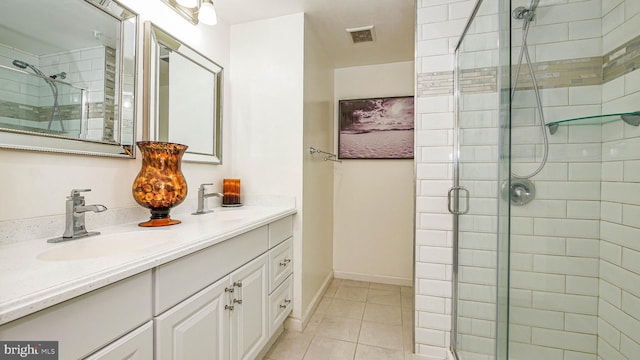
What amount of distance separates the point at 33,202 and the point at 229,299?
798 mm

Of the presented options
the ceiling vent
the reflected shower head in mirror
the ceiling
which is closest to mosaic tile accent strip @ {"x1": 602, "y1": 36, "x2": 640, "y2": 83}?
the ceiling

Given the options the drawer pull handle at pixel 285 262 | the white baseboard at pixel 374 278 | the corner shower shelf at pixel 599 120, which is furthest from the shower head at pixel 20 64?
the white baseboard at pixel 374 278

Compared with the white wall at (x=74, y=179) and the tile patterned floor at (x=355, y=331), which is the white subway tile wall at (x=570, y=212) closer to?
the tile patterned floor at (x=355, y=331)

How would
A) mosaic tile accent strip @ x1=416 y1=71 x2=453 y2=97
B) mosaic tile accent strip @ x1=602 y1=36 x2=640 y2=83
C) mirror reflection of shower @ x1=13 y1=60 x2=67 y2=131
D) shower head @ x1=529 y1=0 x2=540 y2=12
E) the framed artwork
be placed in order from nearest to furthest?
mirror reflection of shower @ x1=13 y1=60 x2=67 y2=131, mosaic tile accent strip @ x1=602 y1=36 x2=640 y2=83, shower head @ x1=529 y1=0 x2=540 y2=12, mosaic tile accent strip @ x1=416 y1=71 x2=453 y2=97, the framed artwork

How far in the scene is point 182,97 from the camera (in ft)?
5.27

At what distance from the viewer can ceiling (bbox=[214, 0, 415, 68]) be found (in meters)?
1.78

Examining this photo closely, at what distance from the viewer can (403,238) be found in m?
2.68

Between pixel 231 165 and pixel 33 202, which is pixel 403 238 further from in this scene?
pixel 33 202

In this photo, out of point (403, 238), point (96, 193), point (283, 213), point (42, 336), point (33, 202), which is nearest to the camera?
point (42, 336)

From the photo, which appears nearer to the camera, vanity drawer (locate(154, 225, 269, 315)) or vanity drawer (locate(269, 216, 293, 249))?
vanity drawer (locate(154, 225, 269, 315))

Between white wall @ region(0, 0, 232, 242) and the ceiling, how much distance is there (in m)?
0.38

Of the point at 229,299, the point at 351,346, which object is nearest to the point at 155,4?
the point at 229,299

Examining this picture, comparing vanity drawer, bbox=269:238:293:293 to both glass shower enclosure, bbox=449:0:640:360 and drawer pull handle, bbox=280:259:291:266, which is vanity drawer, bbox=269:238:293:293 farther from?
glass shower enclosure, bbox=449:0:640:360

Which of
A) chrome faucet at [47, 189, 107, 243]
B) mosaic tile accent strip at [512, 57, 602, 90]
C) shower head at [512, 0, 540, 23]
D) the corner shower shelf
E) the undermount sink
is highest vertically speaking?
shower head at [512, 0, 540, 23]
